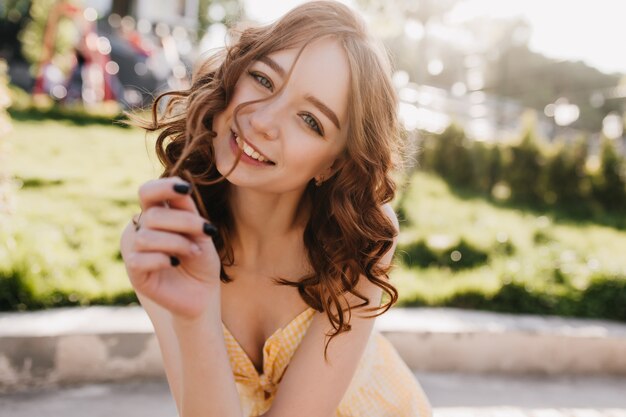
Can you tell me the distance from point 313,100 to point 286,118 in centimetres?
10

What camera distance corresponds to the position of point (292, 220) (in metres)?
2.18

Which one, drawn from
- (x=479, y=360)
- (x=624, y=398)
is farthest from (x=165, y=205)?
(x=624, y=398)

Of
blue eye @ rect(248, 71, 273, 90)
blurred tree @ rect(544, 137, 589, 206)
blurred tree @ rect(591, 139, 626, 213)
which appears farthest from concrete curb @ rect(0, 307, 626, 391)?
blurred tree @ rect(591, 139, 626, 213)

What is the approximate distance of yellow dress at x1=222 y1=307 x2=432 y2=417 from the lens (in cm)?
200

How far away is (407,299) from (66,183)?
3684 millimetres

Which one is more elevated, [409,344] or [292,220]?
[409,344]

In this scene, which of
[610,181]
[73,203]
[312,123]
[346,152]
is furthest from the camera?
[610,181]

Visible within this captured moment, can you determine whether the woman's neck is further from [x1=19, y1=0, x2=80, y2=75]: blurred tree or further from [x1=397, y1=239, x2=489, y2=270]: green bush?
[x1=19, y1=0, x2=80, y2=75]: blurred tree

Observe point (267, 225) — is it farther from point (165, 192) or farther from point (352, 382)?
point (165, 192)

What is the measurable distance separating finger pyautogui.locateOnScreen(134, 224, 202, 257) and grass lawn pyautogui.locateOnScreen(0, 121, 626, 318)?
1.05 metres

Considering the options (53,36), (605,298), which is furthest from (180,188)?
(53,36)

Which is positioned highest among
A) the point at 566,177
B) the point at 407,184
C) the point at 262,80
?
the point at 566,177

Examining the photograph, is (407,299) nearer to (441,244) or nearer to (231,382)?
(441,244)

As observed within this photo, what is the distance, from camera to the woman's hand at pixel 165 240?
1.07 metres
